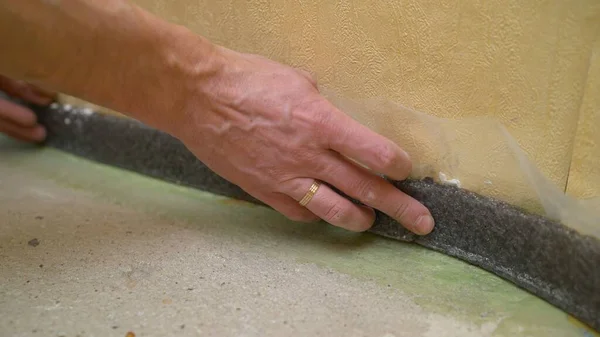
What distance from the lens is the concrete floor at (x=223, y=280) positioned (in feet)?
2.38

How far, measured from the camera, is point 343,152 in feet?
2.83

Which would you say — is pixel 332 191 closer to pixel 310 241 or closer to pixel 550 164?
pixel 310 241

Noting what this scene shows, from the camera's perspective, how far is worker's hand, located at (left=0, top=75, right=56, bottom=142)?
4.42ft

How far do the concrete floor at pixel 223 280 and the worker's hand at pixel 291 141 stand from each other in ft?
0.29

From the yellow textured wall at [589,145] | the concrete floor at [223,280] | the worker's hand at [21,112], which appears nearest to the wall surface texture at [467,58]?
the yellow textured wall at [589,145]

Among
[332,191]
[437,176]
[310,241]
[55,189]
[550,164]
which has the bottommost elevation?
[55,189]

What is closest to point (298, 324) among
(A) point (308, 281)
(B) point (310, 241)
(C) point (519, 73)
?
(A) point (308, 281)

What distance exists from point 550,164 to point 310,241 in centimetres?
42

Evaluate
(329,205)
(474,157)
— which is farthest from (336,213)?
(474,157)

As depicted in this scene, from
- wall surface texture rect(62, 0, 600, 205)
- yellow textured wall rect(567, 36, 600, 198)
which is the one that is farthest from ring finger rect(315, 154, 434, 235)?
yellow textured wall rect(567, 36, 600, 198)

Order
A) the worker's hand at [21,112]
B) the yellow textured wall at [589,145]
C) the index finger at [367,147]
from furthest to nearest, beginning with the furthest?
the worker's hand at [21,112], the index finger at [367,147], the yellow textured wall at [589,145]

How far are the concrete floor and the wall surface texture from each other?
0.70 ft

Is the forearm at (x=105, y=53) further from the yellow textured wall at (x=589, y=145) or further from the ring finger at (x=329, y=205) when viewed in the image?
the yellow textured wall at (x=589, y=145)

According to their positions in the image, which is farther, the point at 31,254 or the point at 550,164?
the point at 31,254
